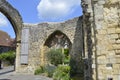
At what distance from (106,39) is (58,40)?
39.8ft

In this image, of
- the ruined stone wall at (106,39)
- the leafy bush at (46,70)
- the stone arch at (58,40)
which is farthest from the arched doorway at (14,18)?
the ruined stone wall at (106,39)

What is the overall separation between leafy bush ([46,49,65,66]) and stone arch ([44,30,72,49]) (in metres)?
0.93

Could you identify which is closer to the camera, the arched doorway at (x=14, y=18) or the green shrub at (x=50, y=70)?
the green shrub at (x=50, y=70)

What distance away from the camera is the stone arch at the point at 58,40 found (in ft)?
52.8

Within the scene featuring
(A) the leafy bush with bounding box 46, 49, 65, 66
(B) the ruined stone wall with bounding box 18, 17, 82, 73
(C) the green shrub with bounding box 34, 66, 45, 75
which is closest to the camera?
(A) the leafy bush with bounding box 46, 49, 65, 66

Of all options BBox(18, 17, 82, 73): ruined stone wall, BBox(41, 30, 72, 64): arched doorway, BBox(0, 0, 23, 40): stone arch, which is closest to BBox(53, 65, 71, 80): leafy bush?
BBox(41, 30, 72, 64): arched doorway

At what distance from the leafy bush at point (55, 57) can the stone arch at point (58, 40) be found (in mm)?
Result: 933

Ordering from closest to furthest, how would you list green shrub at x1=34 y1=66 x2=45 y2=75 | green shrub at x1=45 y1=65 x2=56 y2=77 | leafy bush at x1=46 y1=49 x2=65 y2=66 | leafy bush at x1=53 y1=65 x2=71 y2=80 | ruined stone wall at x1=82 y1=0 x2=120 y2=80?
ruined stone wall at x1=82 y1=0 x2=120 y2=80
leafy bush at x1=53 y1=65 x2=71 y2=80
green shrub at x1=45 y1=65 x2=56 y2=77
leafy bush at x1=46 y1=49 x2=65 y2=66
green shrub at x1=34 y1=66 x2=45 y2=75

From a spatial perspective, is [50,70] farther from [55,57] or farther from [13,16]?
[13,16]

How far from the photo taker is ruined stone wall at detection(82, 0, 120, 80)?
4676 millimetres

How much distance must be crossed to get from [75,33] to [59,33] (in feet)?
6.17

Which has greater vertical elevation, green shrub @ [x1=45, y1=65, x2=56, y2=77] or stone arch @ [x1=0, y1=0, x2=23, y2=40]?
stone arch @ [x1=0, y1=0, x2=23, y2=40]

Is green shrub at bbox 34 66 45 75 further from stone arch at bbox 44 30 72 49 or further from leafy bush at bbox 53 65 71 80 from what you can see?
leafy bush at bbox 53 65 71 80

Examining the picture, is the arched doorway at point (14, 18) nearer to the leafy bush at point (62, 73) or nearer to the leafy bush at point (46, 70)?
the leafy bush at point (46, 70)
